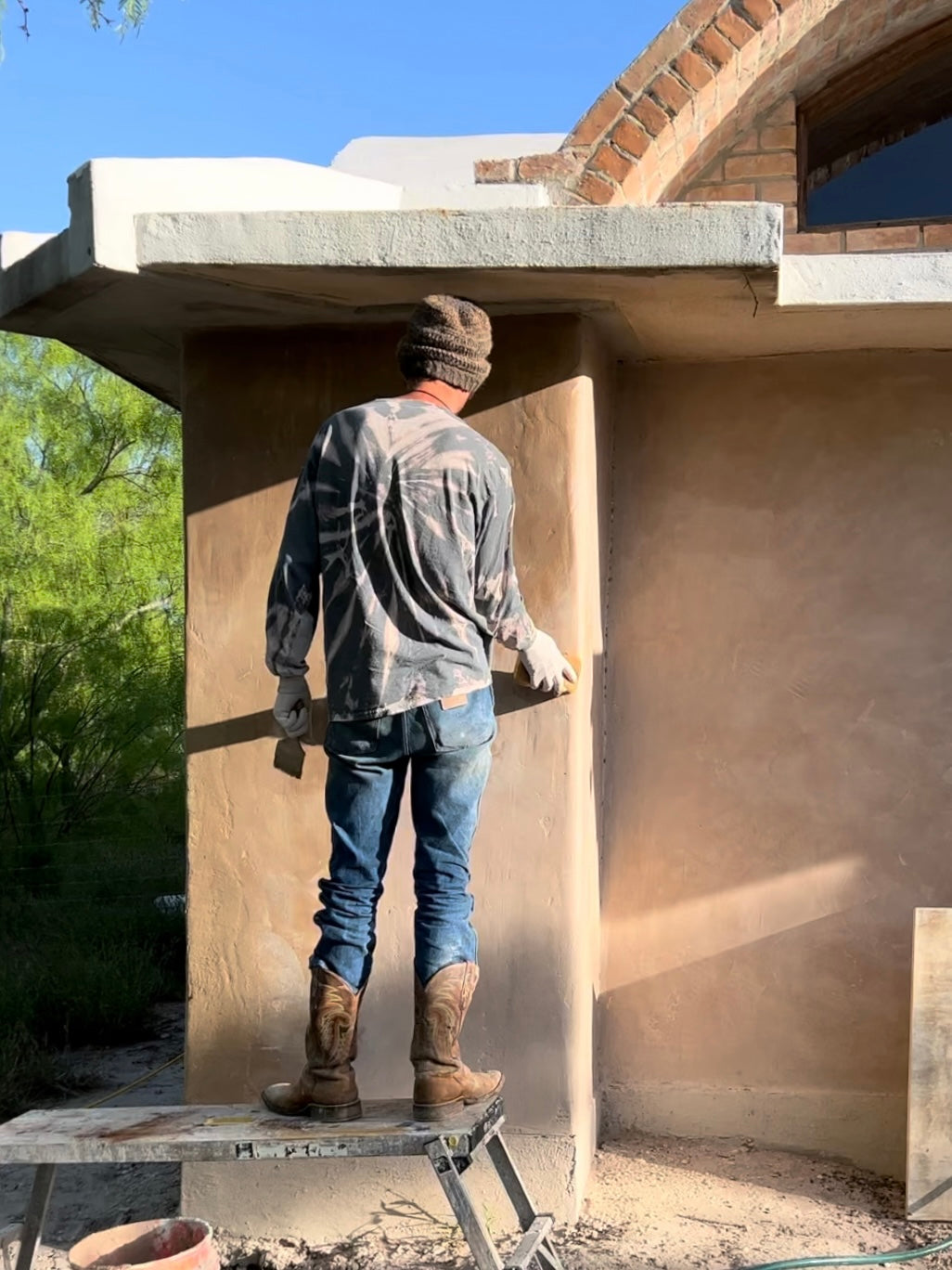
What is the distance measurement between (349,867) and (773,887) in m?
2.18

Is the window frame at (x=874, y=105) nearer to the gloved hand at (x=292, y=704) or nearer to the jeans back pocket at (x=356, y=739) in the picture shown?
the gloved hand at (x=292, y=704)

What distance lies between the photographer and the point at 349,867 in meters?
3.50

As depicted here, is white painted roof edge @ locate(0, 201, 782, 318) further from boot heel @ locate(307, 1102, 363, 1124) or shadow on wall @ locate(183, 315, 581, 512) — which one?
boot heel @ locate(307, 1102, 363, 1124)

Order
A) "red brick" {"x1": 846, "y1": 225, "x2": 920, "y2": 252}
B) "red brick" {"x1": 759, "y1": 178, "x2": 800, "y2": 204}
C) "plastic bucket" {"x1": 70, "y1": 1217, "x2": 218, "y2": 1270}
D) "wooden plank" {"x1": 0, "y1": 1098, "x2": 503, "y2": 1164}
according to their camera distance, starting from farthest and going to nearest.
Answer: "red brick" {"x1": 759, "y1": 178, "x2": 800, "y2": 204}, "red brick" {"x1": 846, "y1": 225, "x2": 920, "y2": 252}, "plastic bucket" {"x1": 70, "y1": 1217, "x2": 218, "y2": 1270}, "wooden plank" {"x1": 0, "y1": 1098, "x2": 503, "y2": 1164}

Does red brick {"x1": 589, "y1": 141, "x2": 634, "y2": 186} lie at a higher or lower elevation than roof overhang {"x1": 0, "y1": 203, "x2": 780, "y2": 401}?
higher

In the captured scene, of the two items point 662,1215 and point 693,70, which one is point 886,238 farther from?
point 662,1215

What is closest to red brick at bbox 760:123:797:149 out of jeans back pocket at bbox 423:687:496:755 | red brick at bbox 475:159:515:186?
red brick at bbox 475:159:515:186

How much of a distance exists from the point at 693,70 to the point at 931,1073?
15.7 ft

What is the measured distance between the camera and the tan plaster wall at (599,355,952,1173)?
4.98 metres

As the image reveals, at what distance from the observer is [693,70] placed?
6.50m

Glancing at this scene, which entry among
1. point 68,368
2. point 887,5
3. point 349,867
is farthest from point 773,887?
point 68,368

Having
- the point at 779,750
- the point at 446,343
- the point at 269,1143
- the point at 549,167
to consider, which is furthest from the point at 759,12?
the point at 269,1143

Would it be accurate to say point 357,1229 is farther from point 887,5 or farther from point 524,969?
point 887,5

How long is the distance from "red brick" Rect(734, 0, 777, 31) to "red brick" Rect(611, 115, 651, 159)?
72 centimetres
